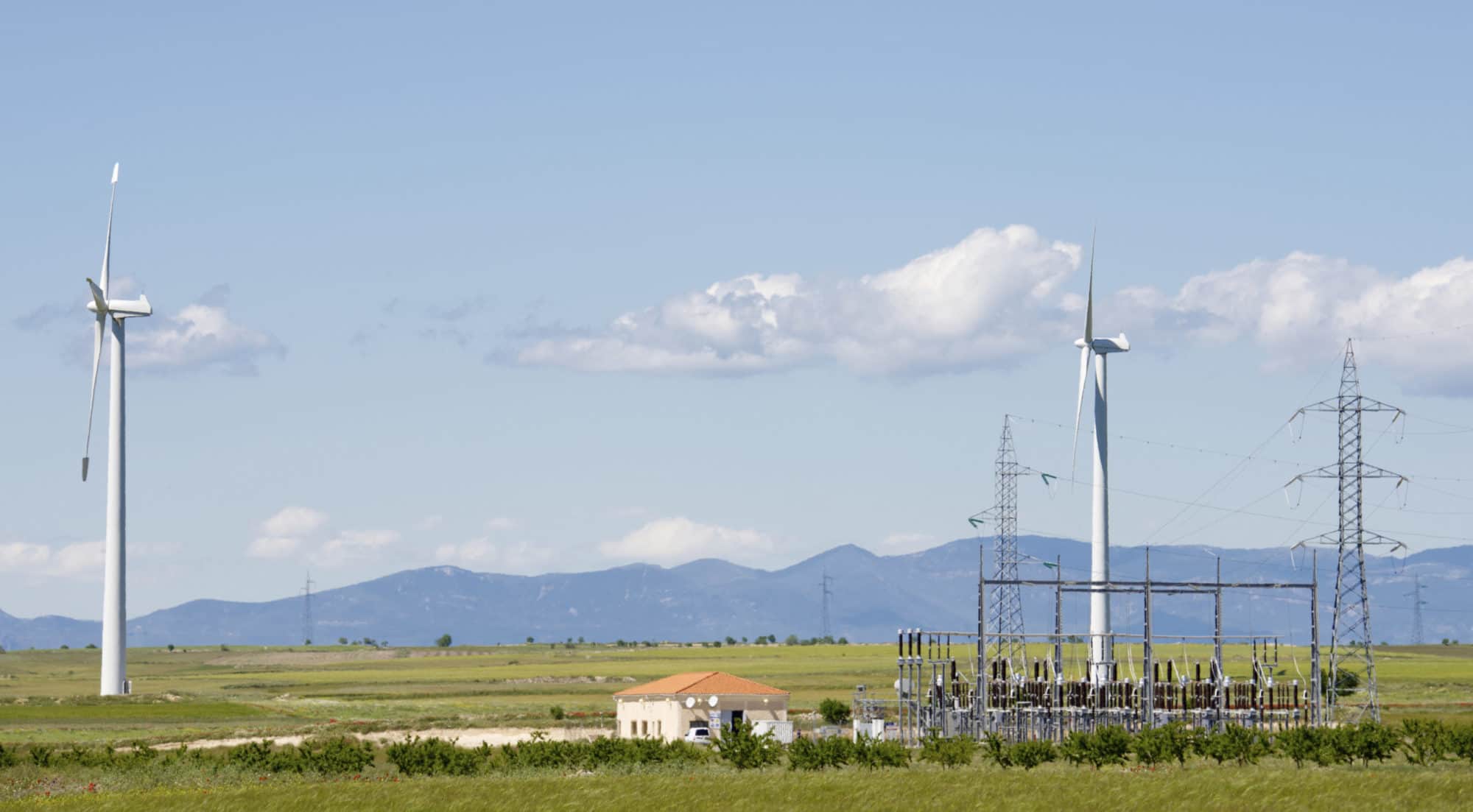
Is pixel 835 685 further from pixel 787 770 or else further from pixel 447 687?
pixel 787 770

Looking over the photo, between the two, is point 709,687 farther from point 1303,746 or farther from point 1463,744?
point 1463,744

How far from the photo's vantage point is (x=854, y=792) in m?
42.8

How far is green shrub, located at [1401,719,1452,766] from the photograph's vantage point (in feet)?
178

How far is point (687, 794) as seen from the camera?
43.0 meters

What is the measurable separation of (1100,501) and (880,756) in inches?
1522

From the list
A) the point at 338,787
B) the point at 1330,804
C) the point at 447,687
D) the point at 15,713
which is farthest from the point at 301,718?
the point at 1330,804

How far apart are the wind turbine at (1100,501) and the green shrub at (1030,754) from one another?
80.3 ft

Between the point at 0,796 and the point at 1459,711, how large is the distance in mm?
77122

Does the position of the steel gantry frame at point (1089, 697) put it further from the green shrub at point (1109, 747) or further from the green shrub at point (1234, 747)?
the green shrub at point (1109, 747)

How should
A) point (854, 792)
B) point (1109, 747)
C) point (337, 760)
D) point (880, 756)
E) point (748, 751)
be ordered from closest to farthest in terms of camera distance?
point (854, 792) → point (337, 760) → point (880, 756) → point (1109, 747) → point (748, 751)

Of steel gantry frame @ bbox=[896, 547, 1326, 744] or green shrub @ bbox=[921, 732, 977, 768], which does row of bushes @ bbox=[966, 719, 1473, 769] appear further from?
steel gantry frame @ bbox=[896, 547, 1326, 744]

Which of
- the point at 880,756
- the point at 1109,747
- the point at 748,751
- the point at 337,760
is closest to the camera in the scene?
the point at 337,760

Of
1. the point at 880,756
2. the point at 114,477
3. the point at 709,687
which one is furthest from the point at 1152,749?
the point at 114,477

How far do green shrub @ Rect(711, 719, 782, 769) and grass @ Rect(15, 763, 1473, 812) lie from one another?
4.77 m
